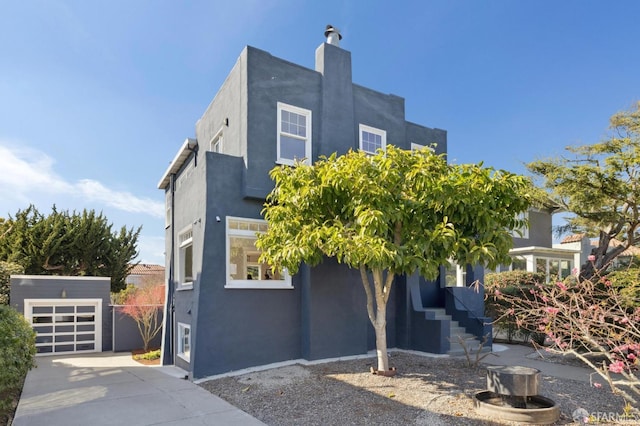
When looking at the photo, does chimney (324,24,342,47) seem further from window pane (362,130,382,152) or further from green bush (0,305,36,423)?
green bush (0,305,36,423)

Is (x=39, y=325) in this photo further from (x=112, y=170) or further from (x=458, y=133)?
(x=458, y=133)

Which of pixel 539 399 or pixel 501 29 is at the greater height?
pixel 501 29

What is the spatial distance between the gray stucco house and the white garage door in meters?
7.60

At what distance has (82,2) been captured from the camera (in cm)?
962

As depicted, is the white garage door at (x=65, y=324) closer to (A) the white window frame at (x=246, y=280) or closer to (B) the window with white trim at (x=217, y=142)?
(B) the window with white trim at (x=217, y=142)

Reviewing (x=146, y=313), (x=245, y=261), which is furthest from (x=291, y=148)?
(x=146, y=313)

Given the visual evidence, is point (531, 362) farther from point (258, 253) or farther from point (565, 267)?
point (565, 267)

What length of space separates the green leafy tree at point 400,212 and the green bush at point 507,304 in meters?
4.11

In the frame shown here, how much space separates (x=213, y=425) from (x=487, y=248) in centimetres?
544

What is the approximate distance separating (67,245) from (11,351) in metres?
19.1

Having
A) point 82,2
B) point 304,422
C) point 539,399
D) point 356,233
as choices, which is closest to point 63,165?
point 82,2

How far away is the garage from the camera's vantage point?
56.9 ft

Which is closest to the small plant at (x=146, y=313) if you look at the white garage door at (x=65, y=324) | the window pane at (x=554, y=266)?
the white garage door at (x=65, y=324)

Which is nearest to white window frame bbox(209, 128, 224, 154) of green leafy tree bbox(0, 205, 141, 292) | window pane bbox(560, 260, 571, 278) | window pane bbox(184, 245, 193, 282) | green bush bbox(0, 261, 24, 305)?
window pane bbox(184, 245, 193, 282)
